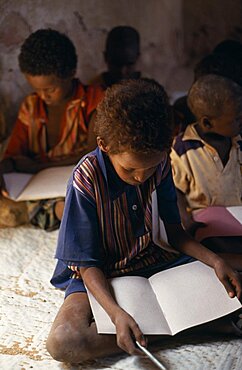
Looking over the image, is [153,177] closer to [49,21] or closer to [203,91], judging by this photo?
[203,91]

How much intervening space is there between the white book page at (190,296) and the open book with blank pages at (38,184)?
25.6 inches

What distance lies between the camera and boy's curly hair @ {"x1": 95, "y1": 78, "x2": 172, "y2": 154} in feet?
3.78

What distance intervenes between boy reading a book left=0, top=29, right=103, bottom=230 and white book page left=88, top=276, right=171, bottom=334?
2.14 ft

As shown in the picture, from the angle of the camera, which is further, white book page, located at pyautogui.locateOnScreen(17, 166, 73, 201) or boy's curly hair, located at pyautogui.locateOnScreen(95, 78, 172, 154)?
white book page, located at pyautogui.locateOnScreen(17, 166, 73, 201)

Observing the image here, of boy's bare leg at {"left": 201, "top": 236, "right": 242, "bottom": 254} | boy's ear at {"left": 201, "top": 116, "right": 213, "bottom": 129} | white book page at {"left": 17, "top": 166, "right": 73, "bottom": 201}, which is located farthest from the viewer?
white book page at {"left": 17, "top": 166, "right": 73, "bottom": 201}

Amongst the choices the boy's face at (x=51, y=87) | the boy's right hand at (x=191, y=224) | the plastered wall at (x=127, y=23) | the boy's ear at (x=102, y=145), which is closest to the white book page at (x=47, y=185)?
the boy's face at (x=51, y=87)

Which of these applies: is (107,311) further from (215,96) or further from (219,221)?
(215,96)

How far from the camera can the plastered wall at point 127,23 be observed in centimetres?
224

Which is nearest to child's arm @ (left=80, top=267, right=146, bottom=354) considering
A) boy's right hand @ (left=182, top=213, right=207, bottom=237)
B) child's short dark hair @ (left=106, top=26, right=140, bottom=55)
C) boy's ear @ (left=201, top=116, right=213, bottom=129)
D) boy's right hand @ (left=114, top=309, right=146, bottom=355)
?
boy's right hand @ (left=114, top=309, right=146, bottom=355)

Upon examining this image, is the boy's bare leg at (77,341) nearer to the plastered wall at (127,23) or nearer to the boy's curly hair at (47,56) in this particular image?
the boy's curly hair at (47,56)

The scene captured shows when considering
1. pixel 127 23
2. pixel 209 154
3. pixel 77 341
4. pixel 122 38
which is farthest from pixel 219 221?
pixel 127 23

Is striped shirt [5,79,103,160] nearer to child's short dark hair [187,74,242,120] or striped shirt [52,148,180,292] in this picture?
child's short dark hair [187,74,242,120]

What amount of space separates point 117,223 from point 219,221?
358 millimetres

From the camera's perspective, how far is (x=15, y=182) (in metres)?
1.97
